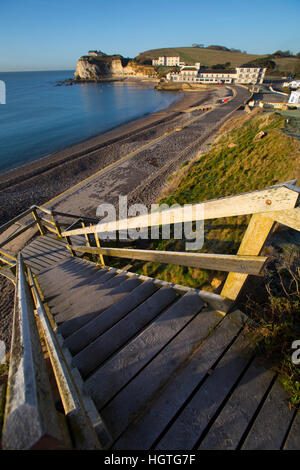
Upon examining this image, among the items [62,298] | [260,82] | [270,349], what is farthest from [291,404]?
[260,82]

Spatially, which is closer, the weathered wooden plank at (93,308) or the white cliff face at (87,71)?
the weathered wooden plank at (93,308)

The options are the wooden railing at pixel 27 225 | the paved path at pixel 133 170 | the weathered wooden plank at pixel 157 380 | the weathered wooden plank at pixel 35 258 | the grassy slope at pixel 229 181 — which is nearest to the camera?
the weathered wooden plank at pixel 157 380

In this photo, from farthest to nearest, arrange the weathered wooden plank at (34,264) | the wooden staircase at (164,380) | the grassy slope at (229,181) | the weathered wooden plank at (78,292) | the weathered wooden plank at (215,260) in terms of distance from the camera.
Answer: the weathered wooden plank at (34,264), the grassy slope at (229,181), the weathered wooden plank at (78,292), the weathered wooden plank at (215,260), the wooden staircase at (164,380)

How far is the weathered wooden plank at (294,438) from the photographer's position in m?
1.38

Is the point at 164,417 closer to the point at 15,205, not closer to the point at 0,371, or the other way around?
the point at 0,371

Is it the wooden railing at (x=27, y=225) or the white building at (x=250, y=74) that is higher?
the white building at (x=250, y=74)

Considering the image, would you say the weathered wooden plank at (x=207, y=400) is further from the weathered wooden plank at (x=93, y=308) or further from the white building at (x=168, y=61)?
the white building at (x=168, y=61)

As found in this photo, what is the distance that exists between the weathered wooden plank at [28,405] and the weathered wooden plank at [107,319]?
1167 mm

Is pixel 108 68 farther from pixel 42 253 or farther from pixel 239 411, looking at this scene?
pixel 239 411

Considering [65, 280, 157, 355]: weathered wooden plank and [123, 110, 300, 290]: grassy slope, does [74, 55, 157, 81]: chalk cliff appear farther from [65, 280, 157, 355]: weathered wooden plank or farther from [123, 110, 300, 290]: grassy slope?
[65, 280, 157, 355]: weathered wooden plank

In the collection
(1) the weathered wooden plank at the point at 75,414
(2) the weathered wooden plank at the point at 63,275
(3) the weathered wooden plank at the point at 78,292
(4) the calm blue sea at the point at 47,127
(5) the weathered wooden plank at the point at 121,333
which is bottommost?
(4) the calm blue sea at the point at 47,127

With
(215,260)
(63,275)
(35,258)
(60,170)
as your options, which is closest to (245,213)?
(215,260)

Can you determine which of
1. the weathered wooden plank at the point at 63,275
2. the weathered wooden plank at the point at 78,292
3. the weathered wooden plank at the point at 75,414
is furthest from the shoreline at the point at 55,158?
the weathered wooden plank at the point at 75,414

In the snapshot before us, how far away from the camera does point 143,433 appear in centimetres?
145
